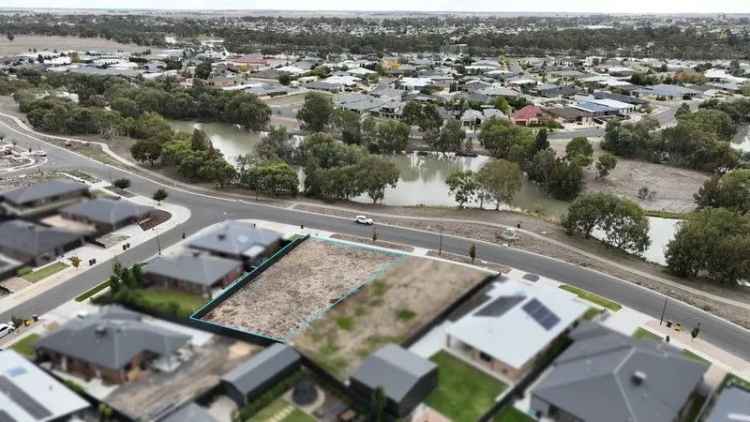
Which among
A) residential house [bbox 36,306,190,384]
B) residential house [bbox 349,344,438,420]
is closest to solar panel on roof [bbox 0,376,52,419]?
residential house [bbox 36,306,190,384]

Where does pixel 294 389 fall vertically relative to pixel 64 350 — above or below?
below

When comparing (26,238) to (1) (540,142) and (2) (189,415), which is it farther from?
(1) (540,142)

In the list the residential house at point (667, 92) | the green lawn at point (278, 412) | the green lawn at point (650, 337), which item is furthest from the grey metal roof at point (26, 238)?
the residential house at point (667, 92)

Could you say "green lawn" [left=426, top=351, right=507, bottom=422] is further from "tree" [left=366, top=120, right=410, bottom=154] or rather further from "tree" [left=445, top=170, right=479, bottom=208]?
"tree" [left=366, top=120, right=410, bottom=154]

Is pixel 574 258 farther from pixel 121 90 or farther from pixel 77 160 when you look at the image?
pixel 121 90

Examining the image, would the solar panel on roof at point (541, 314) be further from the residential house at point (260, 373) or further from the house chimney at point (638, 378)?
the residential house at point (260, 373)

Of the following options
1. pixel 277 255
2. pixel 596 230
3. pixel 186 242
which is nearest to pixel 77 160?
pixel 186 242
